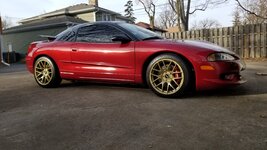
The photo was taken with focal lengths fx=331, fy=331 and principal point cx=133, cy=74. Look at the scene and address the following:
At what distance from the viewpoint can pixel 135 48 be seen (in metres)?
5.64

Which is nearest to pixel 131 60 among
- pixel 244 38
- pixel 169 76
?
pixel 169 76

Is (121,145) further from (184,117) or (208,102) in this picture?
(208,102)

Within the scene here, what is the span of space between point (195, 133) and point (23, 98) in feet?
11.6

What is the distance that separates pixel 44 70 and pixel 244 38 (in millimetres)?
11518

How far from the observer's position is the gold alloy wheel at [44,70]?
6715mm

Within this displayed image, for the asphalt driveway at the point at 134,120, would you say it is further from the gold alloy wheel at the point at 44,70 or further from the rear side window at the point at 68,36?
the rear side window at the point at 68,36

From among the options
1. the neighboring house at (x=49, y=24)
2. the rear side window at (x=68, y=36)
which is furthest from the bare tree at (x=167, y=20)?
the rear side window at (x=68, y=36)

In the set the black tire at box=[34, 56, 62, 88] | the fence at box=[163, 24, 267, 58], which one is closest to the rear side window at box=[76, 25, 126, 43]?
the black tire at box=[34, 56, 62, 88]

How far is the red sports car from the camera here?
511cm

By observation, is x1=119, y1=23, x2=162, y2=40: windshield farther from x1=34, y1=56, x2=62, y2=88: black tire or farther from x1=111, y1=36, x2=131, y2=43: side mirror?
x1=34, y1=56, x2=62, y2=88: black tire

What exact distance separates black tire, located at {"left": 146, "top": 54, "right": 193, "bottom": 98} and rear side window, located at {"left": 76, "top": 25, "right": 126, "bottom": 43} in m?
0.99

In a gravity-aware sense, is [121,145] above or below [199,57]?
below

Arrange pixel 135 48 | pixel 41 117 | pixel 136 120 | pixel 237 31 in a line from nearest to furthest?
pixel 136 120
pixel 41 117
pixel 135 48
pixel 237 31

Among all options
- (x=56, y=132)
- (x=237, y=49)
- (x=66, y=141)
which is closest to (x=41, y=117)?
(x=56, y=132)
